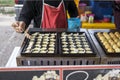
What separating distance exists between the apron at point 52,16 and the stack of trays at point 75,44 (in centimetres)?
29

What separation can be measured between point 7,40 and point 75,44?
11.9 feet

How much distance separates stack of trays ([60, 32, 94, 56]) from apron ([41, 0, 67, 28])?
29 centimetres

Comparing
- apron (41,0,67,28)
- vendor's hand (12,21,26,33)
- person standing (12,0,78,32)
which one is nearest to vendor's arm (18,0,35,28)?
person standing (12,0,78,32)

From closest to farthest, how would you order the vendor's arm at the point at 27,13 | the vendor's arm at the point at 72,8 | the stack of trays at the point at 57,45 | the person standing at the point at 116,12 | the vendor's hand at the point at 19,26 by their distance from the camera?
the stack of trays at the point at 57,45
the vendor's hand at the point at 19,26
the vendor's arm at the point at 27,13
the vendor's arm at the point at 72,8
the person standing at the point at 116,12

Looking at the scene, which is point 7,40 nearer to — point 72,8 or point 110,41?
point 72,8

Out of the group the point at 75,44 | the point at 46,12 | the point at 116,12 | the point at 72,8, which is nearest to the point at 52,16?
the point at 46,12

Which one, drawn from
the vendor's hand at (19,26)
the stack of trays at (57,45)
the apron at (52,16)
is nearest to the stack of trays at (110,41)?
the stack of trays at (57,45)

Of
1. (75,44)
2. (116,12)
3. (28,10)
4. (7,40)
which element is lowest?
(7,40)

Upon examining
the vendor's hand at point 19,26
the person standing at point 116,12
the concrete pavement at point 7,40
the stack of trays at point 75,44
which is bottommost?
the concrete pavement at point 7,40

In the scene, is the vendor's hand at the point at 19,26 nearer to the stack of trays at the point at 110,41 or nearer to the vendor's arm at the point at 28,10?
the vendor's arm at the point at 28,10

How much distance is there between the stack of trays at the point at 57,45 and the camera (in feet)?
4.44

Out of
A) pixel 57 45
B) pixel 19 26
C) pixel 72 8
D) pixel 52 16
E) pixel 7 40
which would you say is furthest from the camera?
pixel 7 40

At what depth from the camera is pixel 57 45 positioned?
153cm

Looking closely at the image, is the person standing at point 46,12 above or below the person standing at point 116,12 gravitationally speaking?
above
